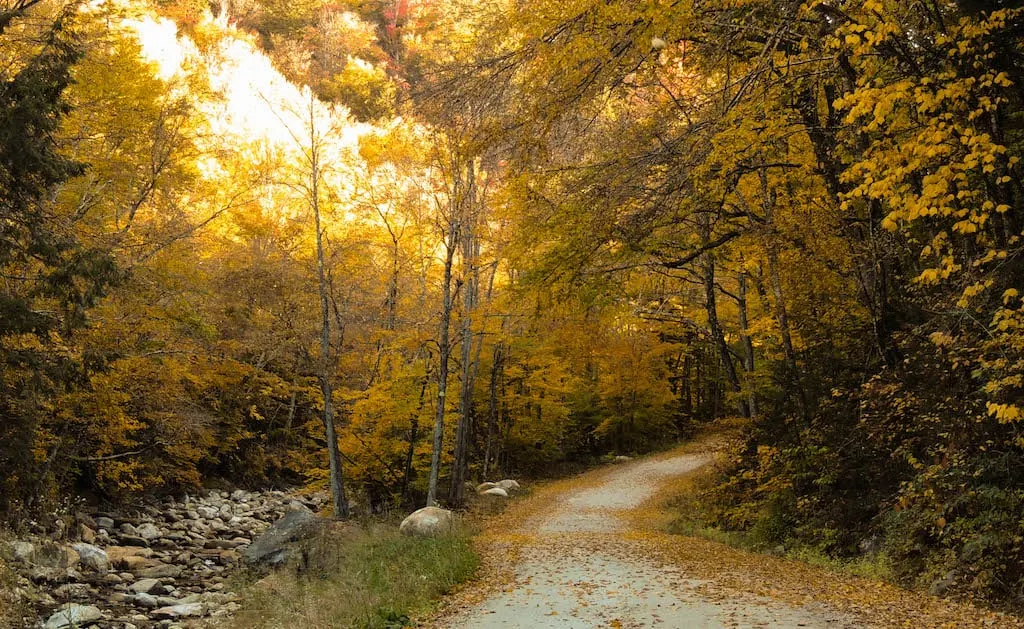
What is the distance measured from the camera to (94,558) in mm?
12156

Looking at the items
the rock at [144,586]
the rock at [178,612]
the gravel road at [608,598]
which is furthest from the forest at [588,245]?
the rock at [178,612]

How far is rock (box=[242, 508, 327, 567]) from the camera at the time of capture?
12312 mm

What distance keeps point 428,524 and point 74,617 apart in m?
5.07

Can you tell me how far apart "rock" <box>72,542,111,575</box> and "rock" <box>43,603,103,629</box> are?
2.68 metres

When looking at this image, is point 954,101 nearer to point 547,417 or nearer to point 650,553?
point 650,553

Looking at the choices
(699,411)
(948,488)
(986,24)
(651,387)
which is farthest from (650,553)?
(699,411)

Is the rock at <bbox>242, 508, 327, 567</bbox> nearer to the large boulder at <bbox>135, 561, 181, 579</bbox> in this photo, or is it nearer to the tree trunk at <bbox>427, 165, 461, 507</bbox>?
the large boulder at <bbox>135, 561, 181, 579</bbox>

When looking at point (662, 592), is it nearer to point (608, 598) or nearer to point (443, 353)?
point (608, 598)

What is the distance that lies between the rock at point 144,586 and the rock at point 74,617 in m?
1.48

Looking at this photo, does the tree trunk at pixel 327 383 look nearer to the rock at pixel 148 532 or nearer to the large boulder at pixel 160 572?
the large boulder at pixel 160 572

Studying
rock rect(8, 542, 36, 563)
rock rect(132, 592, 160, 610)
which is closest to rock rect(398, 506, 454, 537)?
rock rect(132, 592, 160, 610)

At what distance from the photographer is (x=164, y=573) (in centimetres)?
1218

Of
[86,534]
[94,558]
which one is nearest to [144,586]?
[94,558]

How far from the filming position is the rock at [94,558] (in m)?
11.9
